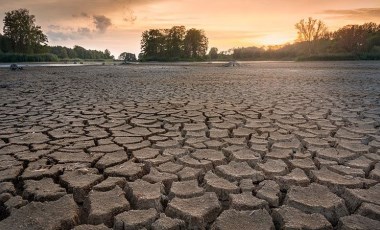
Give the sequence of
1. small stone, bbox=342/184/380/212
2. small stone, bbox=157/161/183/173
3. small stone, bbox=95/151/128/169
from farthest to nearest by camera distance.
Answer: small stone, bbox=95/151/128/169 → small stone, bbox=157/161/183/173 → small stone, bbox=342/184/380/212

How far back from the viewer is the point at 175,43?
5253cm

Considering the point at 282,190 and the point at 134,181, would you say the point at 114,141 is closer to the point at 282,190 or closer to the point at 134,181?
the point at 134,181

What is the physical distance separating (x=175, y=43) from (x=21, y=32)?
2341 centimetres

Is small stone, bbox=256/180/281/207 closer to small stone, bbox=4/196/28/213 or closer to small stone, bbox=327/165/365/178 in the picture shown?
small stone, bbox=327/165/365/178

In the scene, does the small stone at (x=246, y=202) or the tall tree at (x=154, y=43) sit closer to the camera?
the small stone at (x=246, y=202)

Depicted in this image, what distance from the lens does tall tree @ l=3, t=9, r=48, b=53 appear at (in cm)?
4228

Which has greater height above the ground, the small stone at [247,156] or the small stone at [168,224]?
the small stone at [247,156]

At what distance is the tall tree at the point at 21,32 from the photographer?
139 feet

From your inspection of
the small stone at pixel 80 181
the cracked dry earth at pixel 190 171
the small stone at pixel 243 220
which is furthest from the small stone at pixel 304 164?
the small stone at pixel 80 181

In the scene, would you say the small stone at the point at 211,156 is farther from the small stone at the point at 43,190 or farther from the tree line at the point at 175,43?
the tree line at the point at 175,43

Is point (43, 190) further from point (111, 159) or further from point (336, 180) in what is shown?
point (336, 180)

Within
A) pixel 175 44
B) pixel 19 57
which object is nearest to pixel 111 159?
pixel 19 57

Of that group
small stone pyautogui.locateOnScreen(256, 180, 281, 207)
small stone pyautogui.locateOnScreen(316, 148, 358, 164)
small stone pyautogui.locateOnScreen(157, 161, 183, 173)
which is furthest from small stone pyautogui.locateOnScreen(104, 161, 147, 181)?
small stone pyautogui.locateOnScreen(316, 148, 358, 164)

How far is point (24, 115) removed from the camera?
4.11 meters
